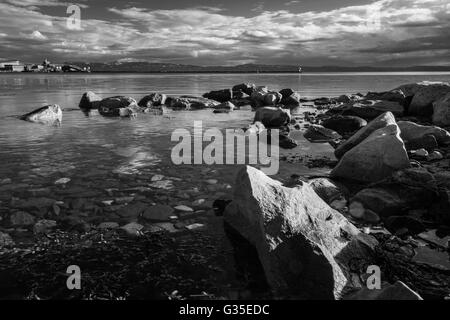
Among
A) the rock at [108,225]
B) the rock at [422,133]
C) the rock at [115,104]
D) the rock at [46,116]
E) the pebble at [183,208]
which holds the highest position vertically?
the rock at [115,104]

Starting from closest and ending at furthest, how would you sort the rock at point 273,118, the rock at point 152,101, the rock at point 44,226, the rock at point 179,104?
the rock at point 44,226 < the rock at point 273,118 < the rock at point 179,104 < the rock at point 152,101

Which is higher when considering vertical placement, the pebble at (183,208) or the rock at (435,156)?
the rock at (435,156)

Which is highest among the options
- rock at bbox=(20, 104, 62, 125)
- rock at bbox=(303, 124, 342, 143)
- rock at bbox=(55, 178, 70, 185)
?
rock at bbox=(20, 104, 62, 125)

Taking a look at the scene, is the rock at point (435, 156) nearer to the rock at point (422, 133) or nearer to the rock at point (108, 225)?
the rock at point (422, 133)

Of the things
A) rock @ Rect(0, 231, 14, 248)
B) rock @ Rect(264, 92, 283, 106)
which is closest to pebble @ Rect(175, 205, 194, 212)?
rock @ Rect(0, 231, 14, 248)

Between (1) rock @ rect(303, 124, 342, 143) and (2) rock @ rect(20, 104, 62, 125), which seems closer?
(1) rock @ rect(303, 124, 342, 143)

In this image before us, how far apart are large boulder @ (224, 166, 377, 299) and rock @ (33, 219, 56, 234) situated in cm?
351

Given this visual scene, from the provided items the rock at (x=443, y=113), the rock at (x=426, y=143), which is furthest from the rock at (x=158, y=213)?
the rock at (x=443, y=113)

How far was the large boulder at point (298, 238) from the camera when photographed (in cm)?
511

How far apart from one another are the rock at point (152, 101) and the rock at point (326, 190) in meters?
23.7

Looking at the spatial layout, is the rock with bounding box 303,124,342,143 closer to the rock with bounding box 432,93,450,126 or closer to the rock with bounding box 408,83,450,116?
the rock with bounding box 432,93,450,126

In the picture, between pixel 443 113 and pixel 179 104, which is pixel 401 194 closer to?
pixel 443 113

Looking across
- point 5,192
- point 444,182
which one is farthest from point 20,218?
point 444,182

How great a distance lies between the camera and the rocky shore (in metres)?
5.16
